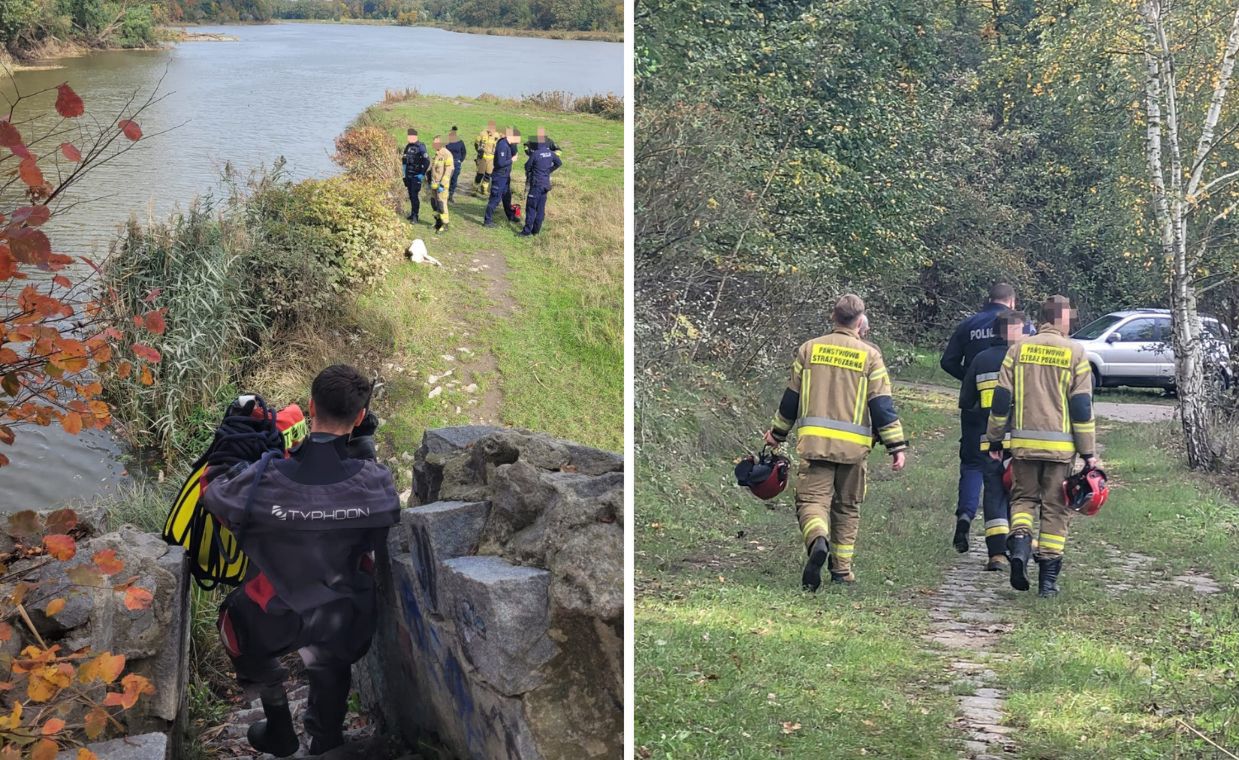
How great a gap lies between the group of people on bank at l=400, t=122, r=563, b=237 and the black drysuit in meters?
0.94

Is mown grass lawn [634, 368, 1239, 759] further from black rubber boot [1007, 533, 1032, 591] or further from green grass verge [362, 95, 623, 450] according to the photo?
green grass verge [362, 95, 623, 450]

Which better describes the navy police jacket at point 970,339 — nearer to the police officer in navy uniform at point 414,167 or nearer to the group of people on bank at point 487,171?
the group of people on bank at point 487,171

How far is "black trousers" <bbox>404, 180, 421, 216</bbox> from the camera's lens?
3.71 meters

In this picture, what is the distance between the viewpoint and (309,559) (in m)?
3.07

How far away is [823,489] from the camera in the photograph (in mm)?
3338

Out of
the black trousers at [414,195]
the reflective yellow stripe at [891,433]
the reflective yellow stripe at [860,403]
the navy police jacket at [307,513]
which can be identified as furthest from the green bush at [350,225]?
the reflective yellow stripe at [891,433]

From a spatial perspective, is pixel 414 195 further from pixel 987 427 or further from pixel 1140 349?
pixel 1140 349

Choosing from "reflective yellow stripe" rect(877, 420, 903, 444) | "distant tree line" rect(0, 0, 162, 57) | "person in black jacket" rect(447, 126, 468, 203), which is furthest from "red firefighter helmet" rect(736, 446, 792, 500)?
"distant tree line" rect(0, 0, 162, 57)

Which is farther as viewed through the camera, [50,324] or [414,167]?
[414,167]

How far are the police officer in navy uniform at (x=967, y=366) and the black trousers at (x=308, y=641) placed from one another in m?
1.68

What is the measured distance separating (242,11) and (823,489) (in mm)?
2194

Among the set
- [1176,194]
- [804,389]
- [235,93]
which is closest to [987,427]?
[804,389]

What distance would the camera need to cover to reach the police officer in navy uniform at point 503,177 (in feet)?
11.8

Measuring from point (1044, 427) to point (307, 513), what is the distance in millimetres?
1990
